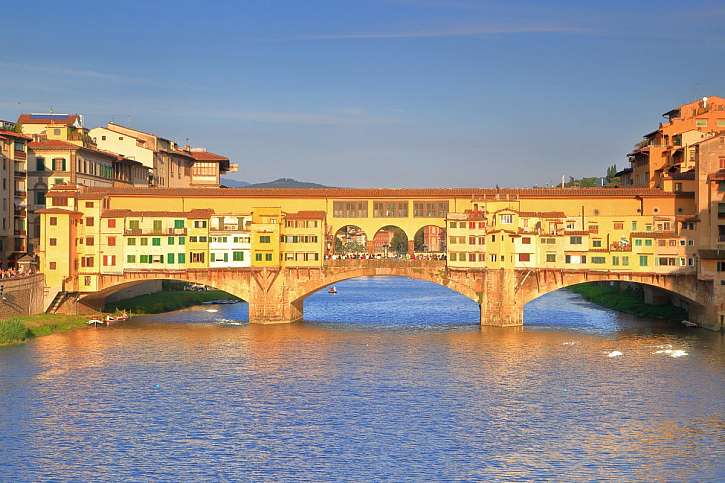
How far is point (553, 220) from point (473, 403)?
105 feet

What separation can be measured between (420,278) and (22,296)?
28283mm

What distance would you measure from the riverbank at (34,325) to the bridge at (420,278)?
13.0ft

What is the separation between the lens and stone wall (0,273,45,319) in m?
71.2

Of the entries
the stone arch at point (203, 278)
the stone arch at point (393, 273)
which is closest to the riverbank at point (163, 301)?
the stone arch at point (203, 278)

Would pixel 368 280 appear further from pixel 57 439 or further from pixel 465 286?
pixel 57 439

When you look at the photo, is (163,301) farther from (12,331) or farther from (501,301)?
(501,301)

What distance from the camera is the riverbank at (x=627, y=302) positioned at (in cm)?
8688

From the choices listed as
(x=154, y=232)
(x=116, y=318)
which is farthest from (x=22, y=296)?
(x=154, y=232)

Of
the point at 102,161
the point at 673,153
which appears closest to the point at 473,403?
the point at 673,153

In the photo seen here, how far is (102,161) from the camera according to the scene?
99000mm

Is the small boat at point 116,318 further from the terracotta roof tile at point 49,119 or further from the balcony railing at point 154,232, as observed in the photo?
the terracotta roof tile at point 49,119

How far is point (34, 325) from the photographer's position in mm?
73625

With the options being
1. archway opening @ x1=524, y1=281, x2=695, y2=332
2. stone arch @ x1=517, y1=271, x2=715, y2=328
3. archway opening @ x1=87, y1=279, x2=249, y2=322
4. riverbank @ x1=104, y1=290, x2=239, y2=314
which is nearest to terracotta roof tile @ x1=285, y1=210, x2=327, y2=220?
archway opening @ x1=87, y1=279, x2=249, y2=322

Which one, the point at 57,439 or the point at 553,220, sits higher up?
the point at 553,220
